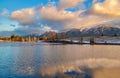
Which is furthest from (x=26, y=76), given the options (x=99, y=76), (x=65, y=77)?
(x=99, y=76)

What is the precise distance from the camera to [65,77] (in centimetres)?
1997

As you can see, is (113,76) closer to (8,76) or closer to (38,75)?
(38,75)

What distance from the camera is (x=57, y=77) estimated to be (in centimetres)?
1995

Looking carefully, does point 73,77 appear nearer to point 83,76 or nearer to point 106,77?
point 83,76

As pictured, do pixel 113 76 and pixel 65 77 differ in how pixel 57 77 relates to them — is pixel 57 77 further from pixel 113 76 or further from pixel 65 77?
pixel 113 76

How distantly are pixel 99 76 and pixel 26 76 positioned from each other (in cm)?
692

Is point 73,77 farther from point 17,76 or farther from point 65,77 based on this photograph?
point 17,76

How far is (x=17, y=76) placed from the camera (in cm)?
2062

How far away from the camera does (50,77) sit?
19.9m

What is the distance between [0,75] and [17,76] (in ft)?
5.88

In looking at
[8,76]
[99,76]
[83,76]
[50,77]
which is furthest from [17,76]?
[99,76]

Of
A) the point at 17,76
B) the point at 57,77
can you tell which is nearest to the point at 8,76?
the point at 17,76

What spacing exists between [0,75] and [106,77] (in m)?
10.2

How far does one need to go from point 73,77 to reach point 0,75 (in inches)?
281
